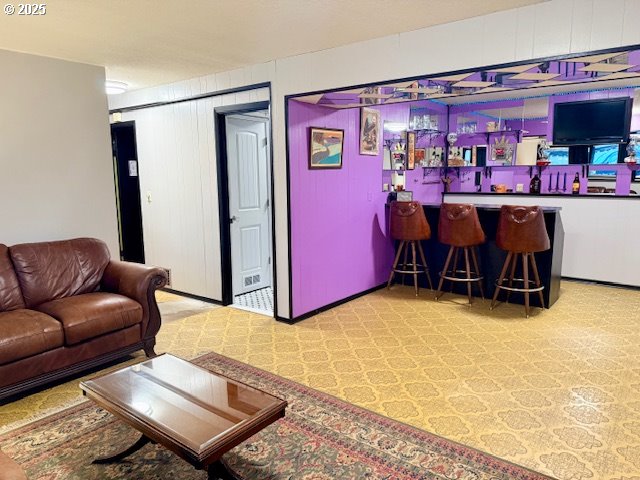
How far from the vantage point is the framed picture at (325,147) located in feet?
14.2

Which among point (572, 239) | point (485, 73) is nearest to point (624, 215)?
point (572, 239)

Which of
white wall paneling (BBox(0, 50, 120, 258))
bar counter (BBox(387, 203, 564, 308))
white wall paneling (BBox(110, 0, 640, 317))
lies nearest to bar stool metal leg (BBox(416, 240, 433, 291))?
Result: bar counter (BBox(387, 203, 564, 308))

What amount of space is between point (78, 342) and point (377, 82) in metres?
2.88

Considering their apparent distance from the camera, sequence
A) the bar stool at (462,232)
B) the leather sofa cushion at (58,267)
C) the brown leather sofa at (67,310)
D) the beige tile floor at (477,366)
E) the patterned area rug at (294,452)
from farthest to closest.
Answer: the bar stool at (462,232)
the leather sofa cushion at (58,267)
the brown leather sofa at (67,310)
the beige tile floor at (477,366)
the patterned area rug at (294,452)

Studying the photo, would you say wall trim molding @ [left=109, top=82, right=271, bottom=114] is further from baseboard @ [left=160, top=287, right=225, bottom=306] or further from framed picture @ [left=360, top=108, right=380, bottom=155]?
baseboard @ [left=160, top=287, right=225, bottom=306]

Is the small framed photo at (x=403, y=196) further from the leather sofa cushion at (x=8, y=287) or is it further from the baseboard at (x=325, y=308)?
the leather sofa cushion at (x=8, y=287)

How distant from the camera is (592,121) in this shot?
18.8 feet

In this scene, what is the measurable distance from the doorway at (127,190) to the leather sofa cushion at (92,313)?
250cm

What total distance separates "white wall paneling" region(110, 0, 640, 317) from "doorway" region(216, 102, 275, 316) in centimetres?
38

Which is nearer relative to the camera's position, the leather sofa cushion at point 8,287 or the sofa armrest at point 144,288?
the leather sofa cushion at point 8,287

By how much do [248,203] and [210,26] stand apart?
2.41m

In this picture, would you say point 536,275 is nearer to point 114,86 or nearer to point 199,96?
point 199,96

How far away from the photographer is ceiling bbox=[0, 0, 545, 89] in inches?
105
